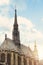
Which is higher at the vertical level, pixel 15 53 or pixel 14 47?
pixel 14 47

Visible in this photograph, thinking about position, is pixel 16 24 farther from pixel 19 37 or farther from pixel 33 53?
pixel 33 53

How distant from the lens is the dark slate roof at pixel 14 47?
312 ft

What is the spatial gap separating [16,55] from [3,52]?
5.41 m

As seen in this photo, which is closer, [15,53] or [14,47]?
[15,53]

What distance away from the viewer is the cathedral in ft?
305

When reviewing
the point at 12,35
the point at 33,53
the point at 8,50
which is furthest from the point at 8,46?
the point at 33,53

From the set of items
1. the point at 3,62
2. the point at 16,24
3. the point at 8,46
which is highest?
the point at 16,24

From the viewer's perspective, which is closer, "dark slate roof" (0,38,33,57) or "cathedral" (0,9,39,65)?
"cathedral" (0,9,39,65)

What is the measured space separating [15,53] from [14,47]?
4108mm

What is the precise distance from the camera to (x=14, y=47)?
9912cm

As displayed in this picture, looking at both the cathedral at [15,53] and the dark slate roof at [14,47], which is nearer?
the cathedral at [15,53]

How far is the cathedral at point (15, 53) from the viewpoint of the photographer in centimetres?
9300

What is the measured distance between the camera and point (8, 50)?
93562 mm

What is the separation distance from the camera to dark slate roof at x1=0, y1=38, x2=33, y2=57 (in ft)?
312
